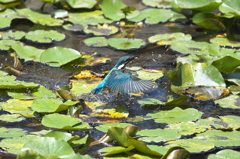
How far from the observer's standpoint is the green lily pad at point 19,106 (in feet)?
14.2

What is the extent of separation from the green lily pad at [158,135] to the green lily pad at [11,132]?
105 centimetres

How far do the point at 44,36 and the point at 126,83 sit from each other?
8.35 feet

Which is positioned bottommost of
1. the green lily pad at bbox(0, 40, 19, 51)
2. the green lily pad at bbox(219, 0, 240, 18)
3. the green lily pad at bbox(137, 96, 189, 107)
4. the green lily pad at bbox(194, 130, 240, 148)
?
the green lily pad at bbox(0, 40, 19, 51)

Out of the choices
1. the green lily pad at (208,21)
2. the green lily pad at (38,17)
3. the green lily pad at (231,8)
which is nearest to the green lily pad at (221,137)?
the green lily pad at (231,8)

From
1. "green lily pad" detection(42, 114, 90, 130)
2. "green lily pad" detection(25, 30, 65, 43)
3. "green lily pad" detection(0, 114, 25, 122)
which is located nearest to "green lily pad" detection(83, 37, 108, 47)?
"green lily pad" detection(25, 30, 65, 43)

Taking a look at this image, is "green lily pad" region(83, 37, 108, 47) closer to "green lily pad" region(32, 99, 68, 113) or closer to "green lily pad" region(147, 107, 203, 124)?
"green lily pad" region(32, 99, 68, 113)

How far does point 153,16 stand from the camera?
7.58 meters

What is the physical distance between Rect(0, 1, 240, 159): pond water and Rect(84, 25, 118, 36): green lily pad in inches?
4.4

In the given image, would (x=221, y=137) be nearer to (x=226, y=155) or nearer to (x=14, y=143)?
(x=226, y=155)

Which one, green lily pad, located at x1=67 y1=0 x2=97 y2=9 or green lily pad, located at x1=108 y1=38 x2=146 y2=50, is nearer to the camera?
green lily pad, located at x1=108 y1=38 x2=146 y2=50

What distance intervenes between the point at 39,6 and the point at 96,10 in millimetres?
1142

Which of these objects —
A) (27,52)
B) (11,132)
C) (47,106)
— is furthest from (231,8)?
(11,132)

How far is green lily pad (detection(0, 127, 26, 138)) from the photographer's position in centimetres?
378

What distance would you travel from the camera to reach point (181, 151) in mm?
3199
